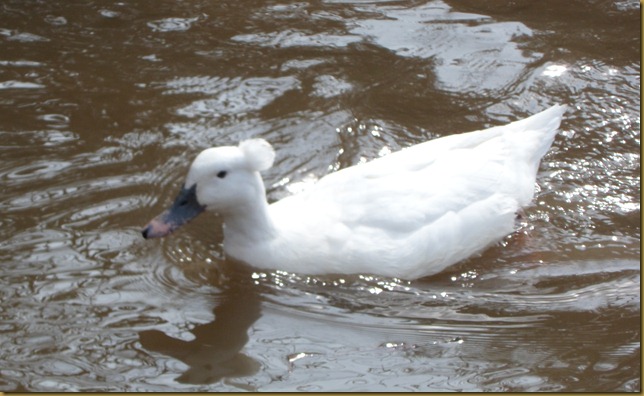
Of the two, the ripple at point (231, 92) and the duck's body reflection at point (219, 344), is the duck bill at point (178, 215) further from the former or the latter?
the ripple at point (231, 92)

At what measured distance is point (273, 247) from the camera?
5.94 meters

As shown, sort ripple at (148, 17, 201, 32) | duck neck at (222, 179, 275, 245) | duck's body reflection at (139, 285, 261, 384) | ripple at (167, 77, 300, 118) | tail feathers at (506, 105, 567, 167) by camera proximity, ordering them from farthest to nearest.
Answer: ripple at (148, 17, 201, 32) < ripple at (167, 77, 300, 118) < tail feathers at (506, 105, 567, 167) < duck neck at (222, 179, 275, 245) < duck's body reflection at (139, 285, 261, 384)

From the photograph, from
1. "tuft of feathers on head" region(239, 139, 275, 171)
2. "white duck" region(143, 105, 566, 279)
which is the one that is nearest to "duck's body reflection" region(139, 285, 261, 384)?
"white duck" region(143, 105, 566, 279)

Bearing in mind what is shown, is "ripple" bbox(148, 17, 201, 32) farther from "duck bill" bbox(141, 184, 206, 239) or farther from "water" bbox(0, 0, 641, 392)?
"duck bill" bbox(141, 184, 206, 239)

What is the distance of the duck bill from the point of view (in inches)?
225

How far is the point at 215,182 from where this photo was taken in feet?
19.0

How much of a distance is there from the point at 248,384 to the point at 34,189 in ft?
7.54

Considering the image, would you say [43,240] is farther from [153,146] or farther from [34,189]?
[153,146]

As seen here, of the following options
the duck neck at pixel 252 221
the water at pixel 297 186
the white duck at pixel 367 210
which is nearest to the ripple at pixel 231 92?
the water at pixel 297 186

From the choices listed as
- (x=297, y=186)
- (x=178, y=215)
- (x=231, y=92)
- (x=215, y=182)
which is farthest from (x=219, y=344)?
(x=231, y=92)

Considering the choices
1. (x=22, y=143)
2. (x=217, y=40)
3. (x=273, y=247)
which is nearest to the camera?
(x=273, y=247)

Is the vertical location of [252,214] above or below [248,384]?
above

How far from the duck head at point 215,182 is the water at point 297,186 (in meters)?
0.38

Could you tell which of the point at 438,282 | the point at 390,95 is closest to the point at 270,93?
the point at 390,95
